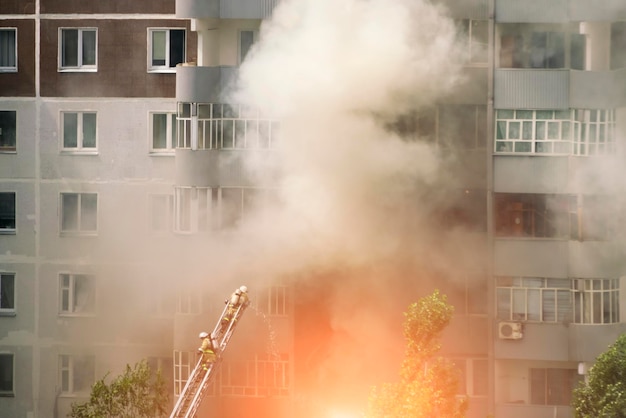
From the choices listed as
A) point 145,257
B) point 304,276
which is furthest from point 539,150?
point 145,257

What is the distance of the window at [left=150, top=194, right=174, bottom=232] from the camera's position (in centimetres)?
4425

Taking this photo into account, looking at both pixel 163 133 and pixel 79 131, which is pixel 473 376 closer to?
pixel 163 133

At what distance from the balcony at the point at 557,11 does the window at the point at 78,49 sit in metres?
12.6

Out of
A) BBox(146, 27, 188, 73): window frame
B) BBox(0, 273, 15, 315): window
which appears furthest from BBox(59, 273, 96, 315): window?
BBox(146, 27, 188, 73): window frame

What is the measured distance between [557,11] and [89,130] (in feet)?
48.0

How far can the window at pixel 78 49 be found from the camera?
146 feet

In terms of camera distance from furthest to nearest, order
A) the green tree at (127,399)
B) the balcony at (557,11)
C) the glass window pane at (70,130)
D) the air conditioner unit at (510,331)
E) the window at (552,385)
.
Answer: the glass window pane at (70,130) → the window at (552,385) → the air conditioner unit at (510,331) → the balcony at (557,11) → the green tree at (127,399)

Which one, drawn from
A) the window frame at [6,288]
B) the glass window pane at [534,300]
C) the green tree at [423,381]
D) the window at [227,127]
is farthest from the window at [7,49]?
the glass window pane at [534,300]

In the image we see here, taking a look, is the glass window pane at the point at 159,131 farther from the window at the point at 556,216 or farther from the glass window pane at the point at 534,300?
the glass window pane at the point at 534,300

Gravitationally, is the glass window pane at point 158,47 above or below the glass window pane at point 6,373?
above

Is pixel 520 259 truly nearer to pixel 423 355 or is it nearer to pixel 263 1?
pixel 423 355

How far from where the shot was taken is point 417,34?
3991 centimetres

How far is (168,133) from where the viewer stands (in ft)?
145

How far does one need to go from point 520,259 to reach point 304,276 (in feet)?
19.6
